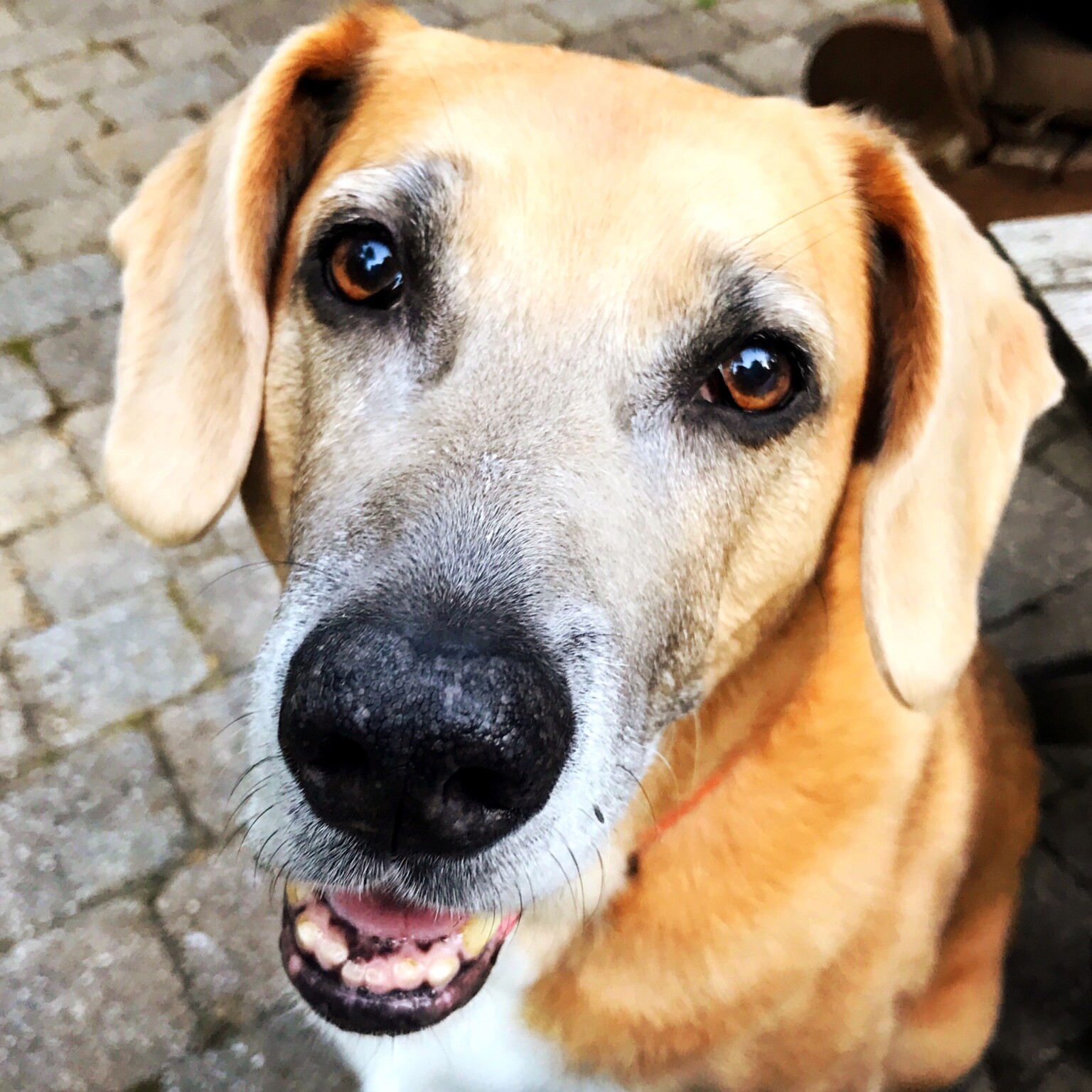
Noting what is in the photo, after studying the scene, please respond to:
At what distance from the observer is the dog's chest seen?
5.67 feet

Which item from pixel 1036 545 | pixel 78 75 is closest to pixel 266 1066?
pixel 1036 545

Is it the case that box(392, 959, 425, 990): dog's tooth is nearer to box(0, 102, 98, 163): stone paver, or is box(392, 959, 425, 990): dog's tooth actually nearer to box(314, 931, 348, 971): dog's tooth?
box(314, 931, 348, 971): dog's tooth

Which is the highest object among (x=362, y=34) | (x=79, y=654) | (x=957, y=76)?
(x=362, y=34)

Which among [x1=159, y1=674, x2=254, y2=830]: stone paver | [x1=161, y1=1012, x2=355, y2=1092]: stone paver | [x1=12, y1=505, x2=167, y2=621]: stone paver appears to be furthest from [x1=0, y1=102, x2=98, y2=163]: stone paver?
[x1=161, y1=1012, x2=355, y2=1092]: stone paver

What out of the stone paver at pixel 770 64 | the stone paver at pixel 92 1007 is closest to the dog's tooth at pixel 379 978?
the stone paver at pixel 92 1007

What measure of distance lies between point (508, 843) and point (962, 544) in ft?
2.80

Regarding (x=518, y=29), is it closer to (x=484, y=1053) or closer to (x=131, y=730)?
(x=131, y=730)

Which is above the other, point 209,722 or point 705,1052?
point 705,1052

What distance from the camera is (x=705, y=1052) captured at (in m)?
1.71

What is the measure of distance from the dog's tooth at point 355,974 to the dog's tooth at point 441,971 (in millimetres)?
87

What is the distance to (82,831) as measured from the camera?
262 cm

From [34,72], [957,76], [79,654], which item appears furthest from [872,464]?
[34,72]

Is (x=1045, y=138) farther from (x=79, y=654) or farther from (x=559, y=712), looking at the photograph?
(x=79, y=654)

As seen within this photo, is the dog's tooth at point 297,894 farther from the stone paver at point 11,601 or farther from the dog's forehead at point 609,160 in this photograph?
the stone paver at point 11,601
